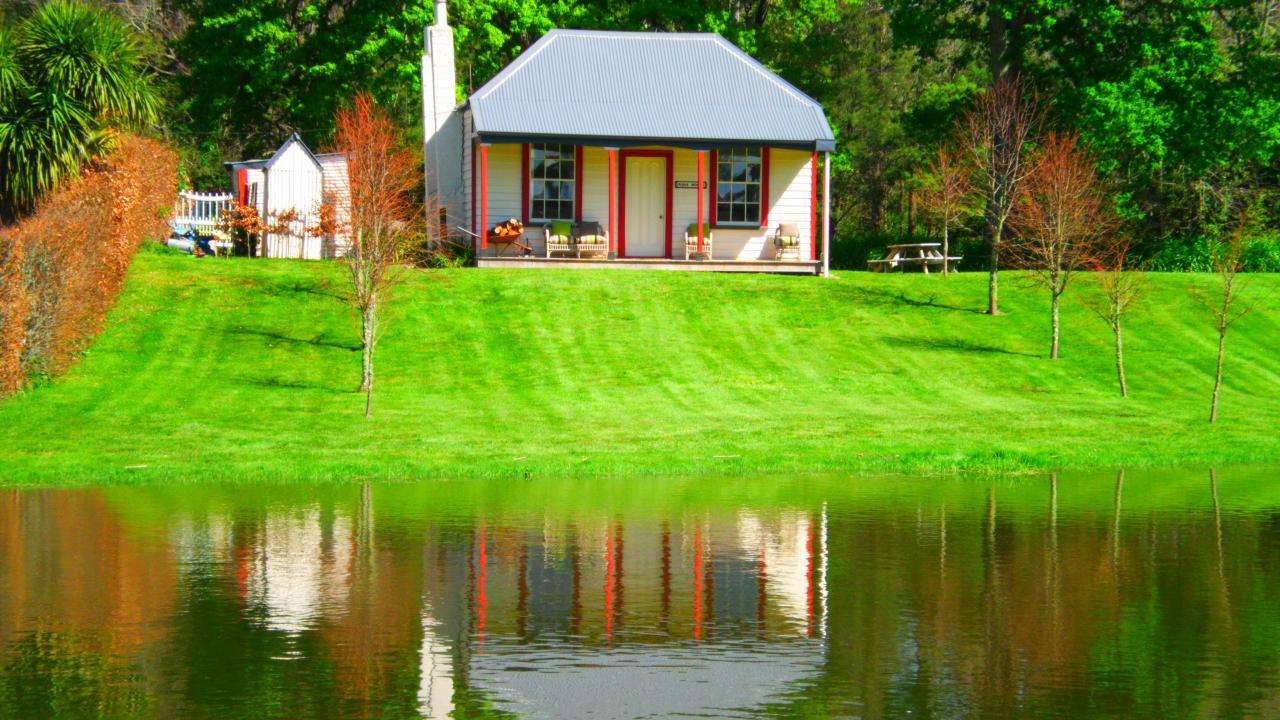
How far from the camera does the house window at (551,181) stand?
34281mm

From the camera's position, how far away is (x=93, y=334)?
25.1 metres

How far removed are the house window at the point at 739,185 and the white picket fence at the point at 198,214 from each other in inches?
489

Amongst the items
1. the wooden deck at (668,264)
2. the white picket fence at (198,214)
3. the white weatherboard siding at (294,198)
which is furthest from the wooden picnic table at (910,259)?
the white picket fence at (198,214)

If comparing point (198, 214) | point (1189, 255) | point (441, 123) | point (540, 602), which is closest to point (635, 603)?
point (540, 602)

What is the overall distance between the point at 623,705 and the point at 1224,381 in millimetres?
21183

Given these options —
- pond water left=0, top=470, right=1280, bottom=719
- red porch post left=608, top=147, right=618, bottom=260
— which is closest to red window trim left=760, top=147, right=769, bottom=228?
red porch post left=608, top=147, right=618, bottom=260

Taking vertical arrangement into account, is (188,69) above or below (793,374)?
above

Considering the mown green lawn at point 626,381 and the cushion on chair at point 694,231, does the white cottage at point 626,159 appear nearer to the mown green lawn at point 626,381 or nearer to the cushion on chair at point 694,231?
the cushion on chair at point 694,231

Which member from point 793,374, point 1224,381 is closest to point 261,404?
point 793,374

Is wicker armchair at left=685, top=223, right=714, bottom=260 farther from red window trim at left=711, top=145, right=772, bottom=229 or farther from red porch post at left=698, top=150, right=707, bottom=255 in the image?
red window trim at left=711, top=145, right=772, bottom=229

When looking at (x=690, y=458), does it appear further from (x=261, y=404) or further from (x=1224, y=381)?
(x=1224, y=381)

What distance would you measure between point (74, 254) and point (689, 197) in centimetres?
1683

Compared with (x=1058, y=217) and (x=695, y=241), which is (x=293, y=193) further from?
(x=1058, y=217)

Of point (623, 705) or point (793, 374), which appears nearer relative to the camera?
point (623, 705)
